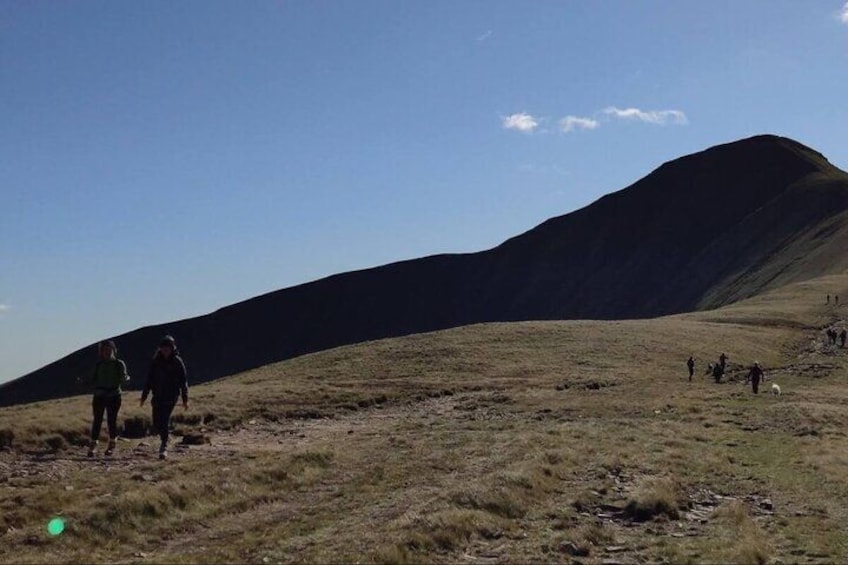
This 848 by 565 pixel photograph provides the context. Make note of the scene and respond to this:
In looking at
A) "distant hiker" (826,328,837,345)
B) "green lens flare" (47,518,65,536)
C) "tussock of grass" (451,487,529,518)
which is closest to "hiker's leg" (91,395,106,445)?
"green lens flare" (47,518,65,536)

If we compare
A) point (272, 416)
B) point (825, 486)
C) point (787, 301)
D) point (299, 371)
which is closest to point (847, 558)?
point (825, 486)

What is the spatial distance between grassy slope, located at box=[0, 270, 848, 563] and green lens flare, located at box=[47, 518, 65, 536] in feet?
0.56

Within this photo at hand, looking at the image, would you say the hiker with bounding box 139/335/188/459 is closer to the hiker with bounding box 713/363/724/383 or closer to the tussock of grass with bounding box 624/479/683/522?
the tussock of grass with bounding box 624/479/683/522

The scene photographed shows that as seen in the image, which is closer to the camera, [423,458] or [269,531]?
[269,531]

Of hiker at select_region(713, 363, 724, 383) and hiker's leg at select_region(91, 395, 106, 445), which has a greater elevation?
hiker's leg at select_region(91, 395, 106, 445)

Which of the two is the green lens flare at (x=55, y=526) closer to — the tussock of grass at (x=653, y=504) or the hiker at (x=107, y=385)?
the hiker at (x=107, y=385)

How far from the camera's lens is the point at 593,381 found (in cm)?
4469

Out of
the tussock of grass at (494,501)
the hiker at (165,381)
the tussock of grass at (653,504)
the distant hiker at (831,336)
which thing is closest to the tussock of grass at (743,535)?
the tussock of grass at (653,504)

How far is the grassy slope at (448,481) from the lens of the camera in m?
12.1

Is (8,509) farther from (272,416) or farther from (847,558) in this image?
(272,416)

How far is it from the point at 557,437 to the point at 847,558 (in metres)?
11.5

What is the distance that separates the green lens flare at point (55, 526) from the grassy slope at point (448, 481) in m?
0.17

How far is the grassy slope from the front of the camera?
12055 mm

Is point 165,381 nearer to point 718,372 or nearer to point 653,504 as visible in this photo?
point 653,504
